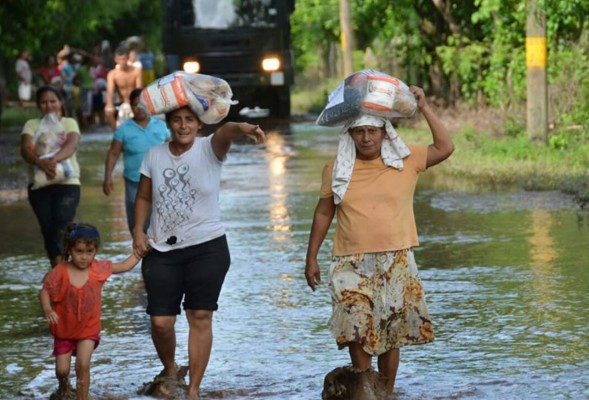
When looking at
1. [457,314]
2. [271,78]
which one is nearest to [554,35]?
[271,78]

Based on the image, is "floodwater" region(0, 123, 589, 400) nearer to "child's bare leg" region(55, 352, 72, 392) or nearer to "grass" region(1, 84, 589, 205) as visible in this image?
"child's bare leg" region(55, 352, 72, 392)

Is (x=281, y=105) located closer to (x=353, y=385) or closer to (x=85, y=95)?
(x=85, y=95)

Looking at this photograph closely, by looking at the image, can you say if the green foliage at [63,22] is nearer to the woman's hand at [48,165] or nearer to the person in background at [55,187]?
the person in background at [55,187]

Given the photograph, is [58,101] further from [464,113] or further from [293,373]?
[464,113]

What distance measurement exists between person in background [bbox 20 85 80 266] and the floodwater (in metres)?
0.49

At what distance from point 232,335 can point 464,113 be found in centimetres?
1532

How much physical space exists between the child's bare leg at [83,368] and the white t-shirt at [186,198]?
59 cm

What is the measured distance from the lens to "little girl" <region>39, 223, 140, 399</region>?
7.27 metres

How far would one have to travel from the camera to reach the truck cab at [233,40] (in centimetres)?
3186

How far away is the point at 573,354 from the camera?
798cm

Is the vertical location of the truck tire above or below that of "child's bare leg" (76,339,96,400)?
below

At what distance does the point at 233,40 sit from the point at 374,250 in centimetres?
2528

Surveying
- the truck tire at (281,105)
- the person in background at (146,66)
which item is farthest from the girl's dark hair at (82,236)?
the person in background at (146,66)

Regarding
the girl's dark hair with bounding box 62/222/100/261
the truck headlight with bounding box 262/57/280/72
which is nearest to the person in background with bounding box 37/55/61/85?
the truck headlight with bounding box 262/57/280/72
